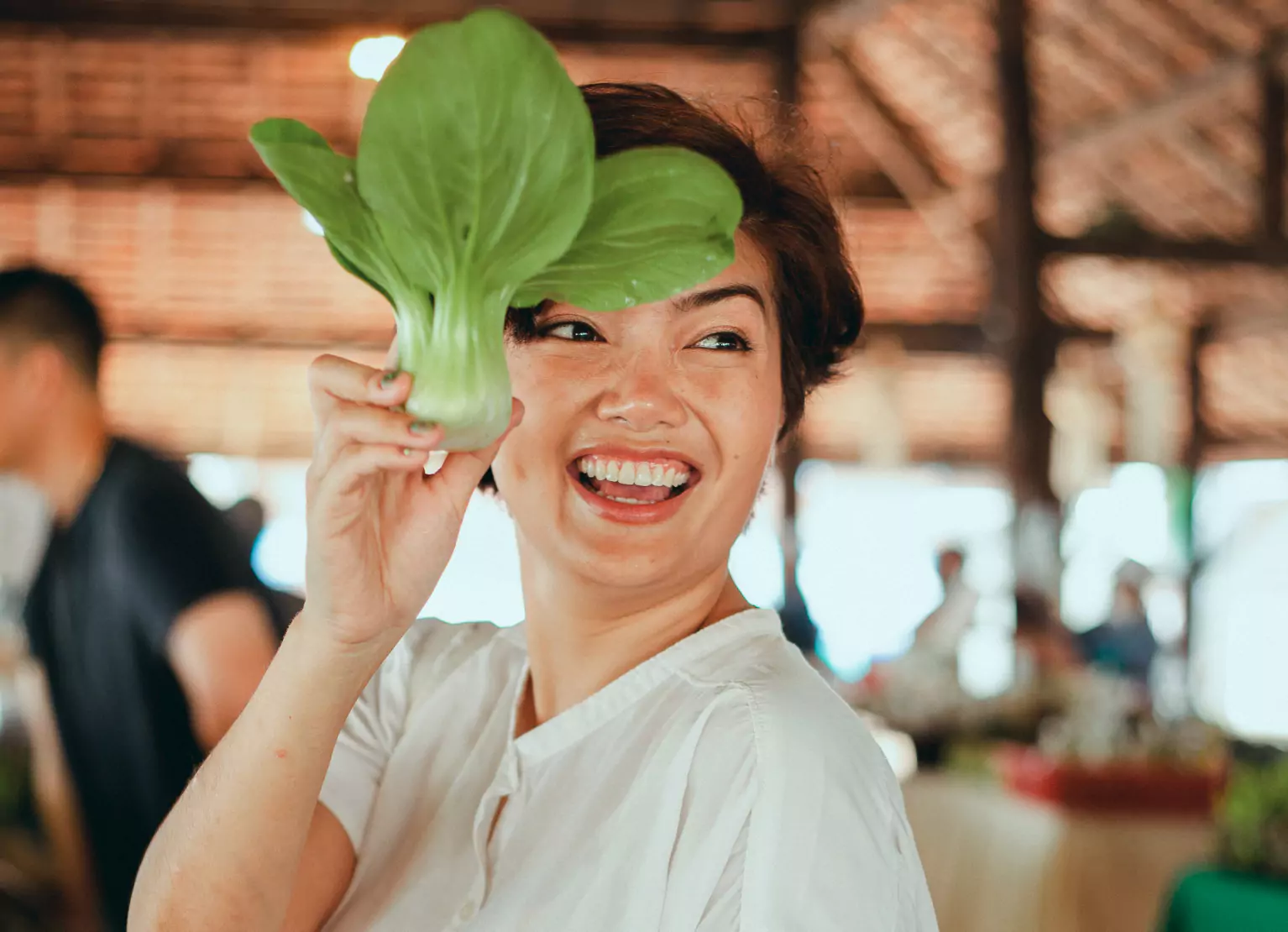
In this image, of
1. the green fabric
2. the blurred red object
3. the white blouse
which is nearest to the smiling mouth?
the white blouse

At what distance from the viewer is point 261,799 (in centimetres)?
91

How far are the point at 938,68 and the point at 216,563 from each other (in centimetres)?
748

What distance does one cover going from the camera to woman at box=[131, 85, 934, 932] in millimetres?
855

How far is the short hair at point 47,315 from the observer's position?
7.07 ft

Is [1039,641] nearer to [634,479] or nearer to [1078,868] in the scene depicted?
[1078,868]

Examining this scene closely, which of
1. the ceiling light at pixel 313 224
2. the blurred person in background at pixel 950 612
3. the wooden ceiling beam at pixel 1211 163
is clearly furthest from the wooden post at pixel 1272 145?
the ceiling light at pixel 313 224

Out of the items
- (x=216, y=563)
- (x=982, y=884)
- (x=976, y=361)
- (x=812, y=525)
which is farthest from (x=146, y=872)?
(x=812, y=525)

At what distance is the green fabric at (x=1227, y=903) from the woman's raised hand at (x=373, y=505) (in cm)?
254

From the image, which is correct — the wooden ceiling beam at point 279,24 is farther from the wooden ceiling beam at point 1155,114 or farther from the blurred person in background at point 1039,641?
the blurred person in background at point 1039,641

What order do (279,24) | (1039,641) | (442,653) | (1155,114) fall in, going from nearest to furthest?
(442,653) < (1039,641) < (279,24) < (1155,114)

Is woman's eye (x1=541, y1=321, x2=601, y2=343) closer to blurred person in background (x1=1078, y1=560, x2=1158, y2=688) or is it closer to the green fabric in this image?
the green fabric

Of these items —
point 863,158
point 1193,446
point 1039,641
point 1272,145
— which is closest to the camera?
point 1039,641

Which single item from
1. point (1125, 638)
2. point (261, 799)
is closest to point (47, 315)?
point (261, 799)

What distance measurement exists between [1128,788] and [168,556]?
265 centimetres
